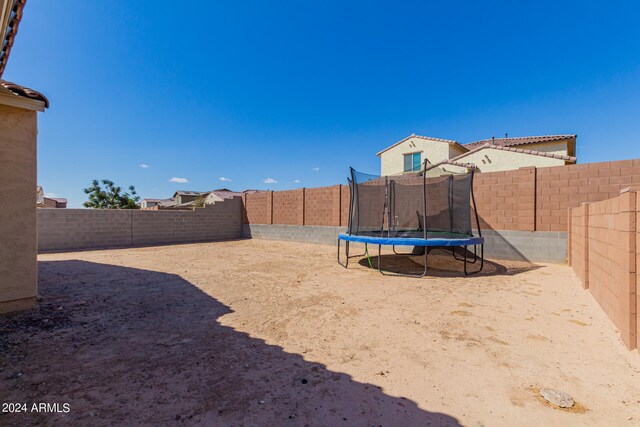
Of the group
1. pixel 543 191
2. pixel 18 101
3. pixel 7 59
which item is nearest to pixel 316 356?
pixel 7 59

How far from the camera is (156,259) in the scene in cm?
834

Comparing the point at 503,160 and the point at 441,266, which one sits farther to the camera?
the point at 503,160

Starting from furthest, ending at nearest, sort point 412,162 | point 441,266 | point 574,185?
point 412,162, point 441,266, point 574,185

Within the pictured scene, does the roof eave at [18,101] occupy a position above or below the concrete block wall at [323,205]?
above

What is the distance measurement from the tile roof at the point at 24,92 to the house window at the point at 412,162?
1948 centimetres

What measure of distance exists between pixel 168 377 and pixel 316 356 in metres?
1.24

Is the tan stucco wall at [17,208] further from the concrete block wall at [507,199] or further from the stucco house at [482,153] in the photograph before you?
the stucco house at [482,153]

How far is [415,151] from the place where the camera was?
2053cm

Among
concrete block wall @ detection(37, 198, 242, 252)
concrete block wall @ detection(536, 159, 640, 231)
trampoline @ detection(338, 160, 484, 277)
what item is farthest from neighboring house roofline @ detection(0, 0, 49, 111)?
concrete block wall @ detection(536, 159, 640, 231)

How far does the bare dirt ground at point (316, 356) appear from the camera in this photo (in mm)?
1878

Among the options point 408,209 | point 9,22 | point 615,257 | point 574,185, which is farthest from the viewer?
point 408,209

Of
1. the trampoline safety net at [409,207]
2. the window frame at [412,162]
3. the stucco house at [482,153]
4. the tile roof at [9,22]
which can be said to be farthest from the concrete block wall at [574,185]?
the window frame at [412,162]

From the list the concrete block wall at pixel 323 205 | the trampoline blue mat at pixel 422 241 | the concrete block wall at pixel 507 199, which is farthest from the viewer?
the concrete block wall at pixel 323 205

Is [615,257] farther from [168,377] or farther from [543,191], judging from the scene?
[543,191]
